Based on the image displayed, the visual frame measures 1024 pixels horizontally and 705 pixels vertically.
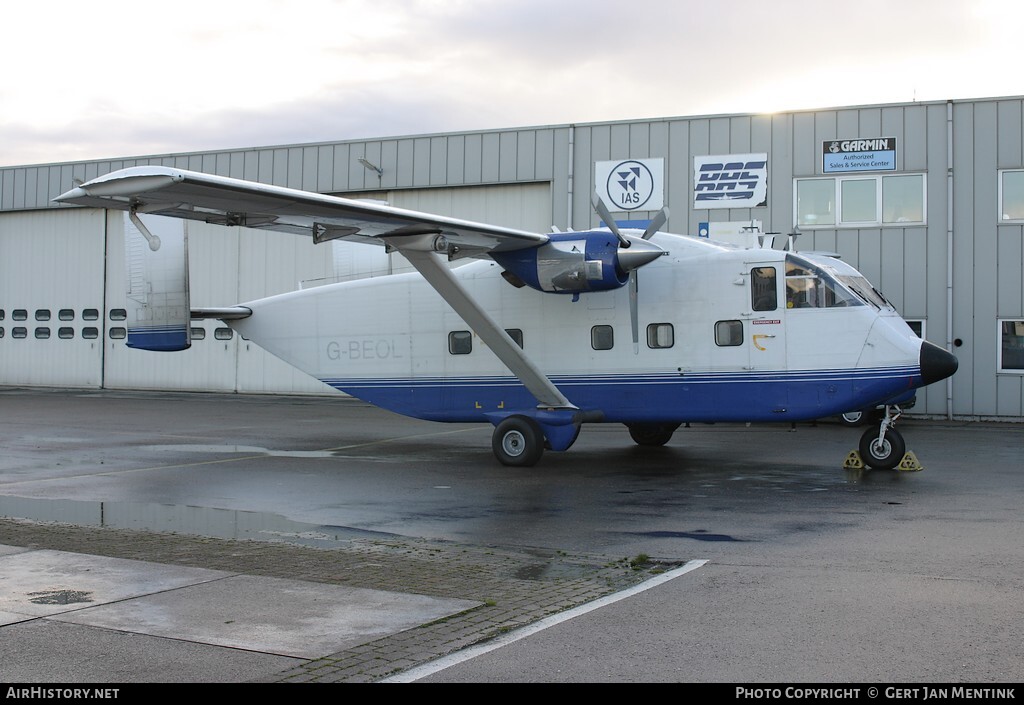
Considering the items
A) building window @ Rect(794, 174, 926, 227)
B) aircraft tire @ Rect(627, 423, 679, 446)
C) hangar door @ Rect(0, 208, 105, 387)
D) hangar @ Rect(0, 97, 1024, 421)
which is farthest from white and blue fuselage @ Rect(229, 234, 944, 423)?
hangar door @ Rect(0, 208, 105, 387)

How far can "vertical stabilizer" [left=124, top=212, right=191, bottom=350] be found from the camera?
637 inches

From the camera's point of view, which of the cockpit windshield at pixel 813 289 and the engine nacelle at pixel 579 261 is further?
the engine nacelle at pixel 579 261

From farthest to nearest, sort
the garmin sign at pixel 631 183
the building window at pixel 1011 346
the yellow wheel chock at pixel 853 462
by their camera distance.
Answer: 1. the garmin sign at pixel 631 183
2. the building window at pixel 1011 346
3. the yellow wheel chock at pixel 853 462

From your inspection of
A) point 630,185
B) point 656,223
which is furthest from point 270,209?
point 630,185

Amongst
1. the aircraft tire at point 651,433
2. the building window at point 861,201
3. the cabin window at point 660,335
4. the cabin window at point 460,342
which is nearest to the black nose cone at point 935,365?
the cabin window at point 660,335

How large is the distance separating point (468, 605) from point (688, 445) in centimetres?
1216

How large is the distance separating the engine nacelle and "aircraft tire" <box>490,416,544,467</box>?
2071 mm

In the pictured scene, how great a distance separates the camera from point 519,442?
50.1 ft

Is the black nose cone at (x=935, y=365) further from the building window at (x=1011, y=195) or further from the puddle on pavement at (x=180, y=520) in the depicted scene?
the building window at (x=1011, y=195)

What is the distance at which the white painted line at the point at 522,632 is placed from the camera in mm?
5465

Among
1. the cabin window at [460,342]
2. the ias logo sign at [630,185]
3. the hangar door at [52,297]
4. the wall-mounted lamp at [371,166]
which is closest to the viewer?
the cabin window at [460,342]

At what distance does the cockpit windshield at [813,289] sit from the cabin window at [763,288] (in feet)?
0.60

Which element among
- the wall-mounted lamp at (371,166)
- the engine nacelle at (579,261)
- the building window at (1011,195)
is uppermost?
the wall-mounted lamp at (371,166)

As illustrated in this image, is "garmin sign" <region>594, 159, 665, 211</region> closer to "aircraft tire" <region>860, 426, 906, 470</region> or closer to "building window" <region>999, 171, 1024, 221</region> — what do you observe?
"building window" <region>999, 171, 1024, 221</region>
